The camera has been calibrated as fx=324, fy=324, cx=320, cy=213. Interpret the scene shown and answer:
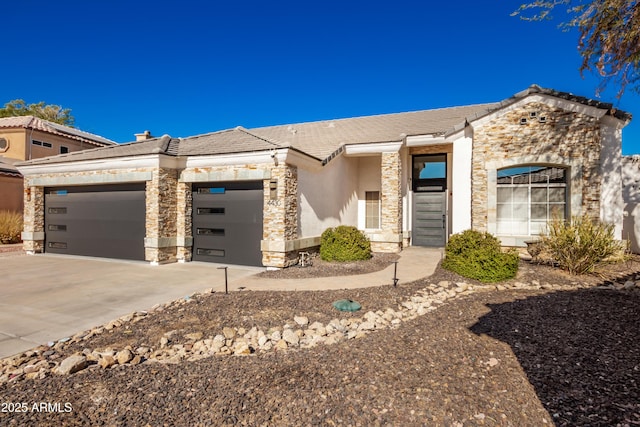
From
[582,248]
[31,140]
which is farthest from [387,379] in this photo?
[31,140]

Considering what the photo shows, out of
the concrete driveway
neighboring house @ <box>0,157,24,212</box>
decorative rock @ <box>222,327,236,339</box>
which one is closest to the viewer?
decorative rock @ <box>222,327,236,339</box>

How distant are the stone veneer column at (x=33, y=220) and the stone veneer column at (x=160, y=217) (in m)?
5.89

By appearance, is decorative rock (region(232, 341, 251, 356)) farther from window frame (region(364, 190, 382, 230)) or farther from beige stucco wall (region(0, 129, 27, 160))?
beige stucco wall (region(0, 129, 27, 160))

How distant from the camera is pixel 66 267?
32.5ft

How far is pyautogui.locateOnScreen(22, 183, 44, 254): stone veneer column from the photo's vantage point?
499 inches

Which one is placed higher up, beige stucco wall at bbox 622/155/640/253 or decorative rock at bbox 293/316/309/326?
beige stucco wall at bbox 622/155/640/253

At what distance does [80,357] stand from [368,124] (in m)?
14.4

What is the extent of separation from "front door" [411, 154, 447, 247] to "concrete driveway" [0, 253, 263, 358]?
7.82 metres

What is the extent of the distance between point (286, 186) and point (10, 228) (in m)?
15.1

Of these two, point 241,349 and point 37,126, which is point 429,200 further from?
point 37,126

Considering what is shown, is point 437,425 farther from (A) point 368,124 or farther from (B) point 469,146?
(A) point 368,124

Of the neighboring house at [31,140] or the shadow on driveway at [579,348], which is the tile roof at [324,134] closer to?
the shadow on driveway at [579,348]

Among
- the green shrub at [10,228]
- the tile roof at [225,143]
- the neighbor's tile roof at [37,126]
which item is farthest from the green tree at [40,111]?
the tile roof at [225,143]

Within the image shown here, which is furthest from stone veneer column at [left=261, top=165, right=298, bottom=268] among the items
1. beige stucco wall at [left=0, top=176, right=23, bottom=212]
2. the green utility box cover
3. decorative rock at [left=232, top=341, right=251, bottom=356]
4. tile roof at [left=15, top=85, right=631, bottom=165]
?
beige stucco wall at [left=0, top=176, right=23, bottom=212]
